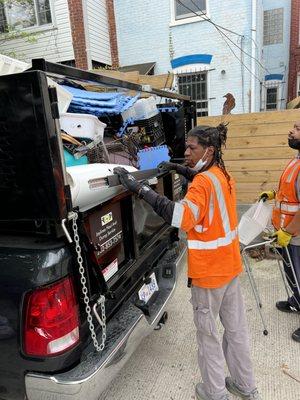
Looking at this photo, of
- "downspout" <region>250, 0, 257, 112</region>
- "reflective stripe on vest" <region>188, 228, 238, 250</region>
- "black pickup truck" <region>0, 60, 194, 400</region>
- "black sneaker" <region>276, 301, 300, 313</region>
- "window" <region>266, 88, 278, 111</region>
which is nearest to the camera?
"black pickup truck" <region>0, 60, 194, 400</region>

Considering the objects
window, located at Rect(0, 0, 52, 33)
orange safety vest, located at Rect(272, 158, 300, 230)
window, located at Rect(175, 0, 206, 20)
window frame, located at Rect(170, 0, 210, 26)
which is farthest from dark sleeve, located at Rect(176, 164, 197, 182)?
window, located at Rect(0, 0, 52, 33)

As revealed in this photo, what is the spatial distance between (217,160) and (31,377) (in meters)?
1.67

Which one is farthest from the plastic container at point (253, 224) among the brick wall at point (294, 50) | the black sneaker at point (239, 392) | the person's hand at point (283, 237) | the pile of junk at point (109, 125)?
the brick wall at point (294, 50)

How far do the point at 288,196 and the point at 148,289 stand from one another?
1566 mm

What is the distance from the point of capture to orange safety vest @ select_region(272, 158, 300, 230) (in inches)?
126

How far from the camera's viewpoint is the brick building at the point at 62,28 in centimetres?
981

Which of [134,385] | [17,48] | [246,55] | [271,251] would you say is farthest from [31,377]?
[17,48]

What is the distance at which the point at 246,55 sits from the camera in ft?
32.5

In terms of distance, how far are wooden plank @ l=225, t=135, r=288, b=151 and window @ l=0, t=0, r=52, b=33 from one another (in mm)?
7588

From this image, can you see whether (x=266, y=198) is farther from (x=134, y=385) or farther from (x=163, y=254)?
(x=134, y=385)

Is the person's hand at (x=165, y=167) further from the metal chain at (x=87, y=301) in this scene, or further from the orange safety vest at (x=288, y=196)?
the metal chain at (x=87, y=301)

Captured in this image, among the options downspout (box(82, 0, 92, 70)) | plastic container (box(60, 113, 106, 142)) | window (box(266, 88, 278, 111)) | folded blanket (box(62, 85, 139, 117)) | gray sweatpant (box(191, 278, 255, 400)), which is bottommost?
gray sweatpant (box(191, 278, 255, 400))

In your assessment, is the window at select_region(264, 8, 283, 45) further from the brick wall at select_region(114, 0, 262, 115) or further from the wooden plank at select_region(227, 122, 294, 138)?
the wooden plank at select_region(227, 122, 294, 138)

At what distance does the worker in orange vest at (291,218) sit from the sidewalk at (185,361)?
226 millimetres
